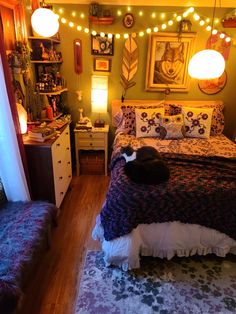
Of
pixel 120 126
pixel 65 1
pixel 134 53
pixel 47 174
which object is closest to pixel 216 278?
pixel 47 174

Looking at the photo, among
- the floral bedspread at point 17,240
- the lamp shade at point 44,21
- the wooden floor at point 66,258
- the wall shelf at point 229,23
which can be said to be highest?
the wall shelf at point 229,23

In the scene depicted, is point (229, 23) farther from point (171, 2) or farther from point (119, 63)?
point (119, 63)

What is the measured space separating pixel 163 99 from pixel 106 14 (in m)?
1.35

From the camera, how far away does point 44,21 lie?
2258 millimetres

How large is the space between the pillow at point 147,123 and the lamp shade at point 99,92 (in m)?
0.59

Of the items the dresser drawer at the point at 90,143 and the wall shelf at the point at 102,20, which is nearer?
the wall shelf at the point at 102,20

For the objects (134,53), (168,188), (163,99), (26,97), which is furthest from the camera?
(163,99)

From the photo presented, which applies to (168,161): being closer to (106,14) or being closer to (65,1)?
(106,14)

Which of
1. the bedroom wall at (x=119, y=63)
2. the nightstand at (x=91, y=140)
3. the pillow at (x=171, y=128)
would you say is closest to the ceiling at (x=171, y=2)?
the bedroom wall at (x=119, y=63)

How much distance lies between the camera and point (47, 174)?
2.20 meters

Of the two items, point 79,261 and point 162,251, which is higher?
point 162,251

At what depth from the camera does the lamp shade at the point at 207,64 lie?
2.27 m

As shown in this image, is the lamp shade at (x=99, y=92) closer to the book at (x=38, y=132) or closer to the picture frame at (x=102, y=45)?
the picture frame at (x=102, y=45)

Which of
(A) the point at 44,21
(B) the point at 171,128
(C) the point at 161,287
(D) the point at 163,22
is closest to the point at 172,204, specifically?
(C) the point at 161,287
